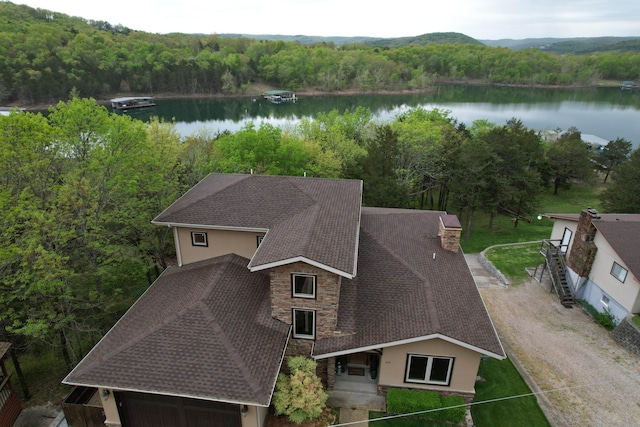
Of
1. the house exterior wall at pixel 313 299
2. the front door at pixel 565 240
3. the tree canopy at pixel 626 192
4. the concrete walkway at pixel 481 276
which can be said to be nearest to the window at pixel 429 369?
the house exterior wall at pixel 313 299

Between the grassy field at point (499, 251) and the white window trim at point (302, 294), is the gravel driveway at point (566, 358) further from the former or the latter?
the white window trim at point (302, 294)

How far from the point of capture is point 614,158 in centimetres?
4325

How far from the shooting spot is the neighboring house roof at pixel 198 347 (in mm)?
10414

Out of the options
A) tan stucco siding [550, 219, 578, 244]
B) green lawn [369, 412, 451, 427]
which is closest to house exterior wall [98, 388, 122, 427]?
green lawn [369, 412, 451, 427]

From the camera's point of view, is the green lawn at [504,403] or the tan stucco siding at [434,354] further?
the green lawn at [504,403]

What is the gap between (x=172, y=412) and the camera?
11664 millimetres

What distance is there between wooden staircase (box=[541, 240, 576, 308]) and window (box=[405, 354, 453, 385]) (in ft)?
36.1

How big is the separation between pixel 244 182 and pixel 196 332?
27.7ft

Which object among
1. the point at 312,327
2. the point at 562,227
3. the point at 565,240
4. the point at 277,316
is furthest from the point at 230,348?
the point at 562,227

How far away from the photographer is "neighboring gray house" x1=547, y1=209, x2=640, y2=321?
17.3 m

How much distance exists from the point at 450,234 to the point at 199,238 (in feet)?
35.9

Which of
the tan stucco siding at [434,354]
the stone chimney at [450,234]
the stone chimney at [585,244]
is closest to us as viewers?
the tan stucco siding at [434,354]

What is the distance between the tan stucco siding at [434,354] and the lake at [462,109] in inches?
2340

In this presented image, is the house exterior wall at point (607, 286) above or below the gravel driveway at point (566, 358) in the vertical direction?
above
